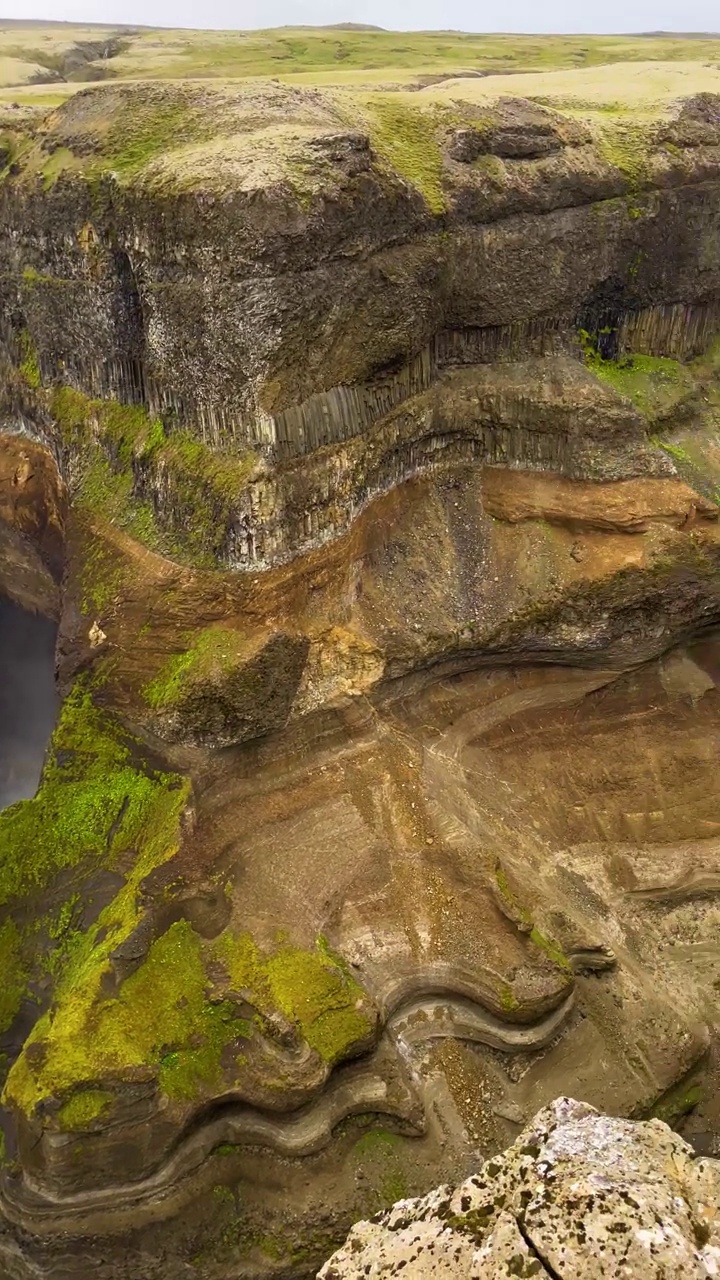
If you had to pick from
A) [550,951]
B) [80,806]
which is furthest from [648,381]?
[80,806]

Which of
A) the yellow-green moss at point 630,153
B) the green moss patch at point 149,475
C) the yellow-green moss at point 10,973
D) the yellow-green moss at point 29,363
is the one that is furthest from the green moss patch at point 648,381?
the yellow-green moss at point 10,973

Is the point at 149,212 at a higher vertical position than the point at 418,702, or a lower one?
higher

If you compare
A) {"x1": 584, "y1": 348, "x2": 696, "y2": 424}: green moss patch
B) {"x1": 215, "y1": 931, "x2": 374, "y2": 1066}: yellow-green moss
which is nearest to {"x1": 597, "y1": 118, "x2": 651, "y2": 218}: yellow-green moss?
{"x1": 584, "y1": 348, "x2": 696, "y2": 424}: green moss patch

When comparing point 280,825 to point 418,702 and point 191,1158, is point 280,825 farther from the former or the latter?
point 191,1158

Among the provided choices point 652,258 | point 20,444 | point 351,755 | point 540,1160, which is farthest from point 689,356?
point 540,1160

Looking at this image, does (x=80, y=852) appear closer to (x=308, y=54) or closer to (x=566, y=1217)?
(x=566, y=1217)
